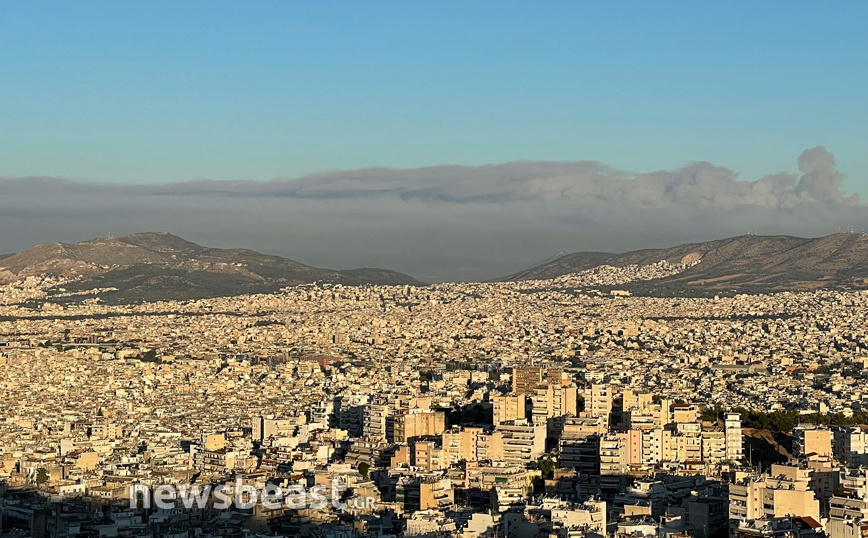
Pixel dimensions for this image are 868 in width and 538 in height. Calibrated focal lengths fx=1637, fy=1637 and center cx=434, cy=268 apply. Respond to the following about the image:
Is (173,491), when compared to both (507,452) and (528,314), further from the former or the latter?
(528,314)

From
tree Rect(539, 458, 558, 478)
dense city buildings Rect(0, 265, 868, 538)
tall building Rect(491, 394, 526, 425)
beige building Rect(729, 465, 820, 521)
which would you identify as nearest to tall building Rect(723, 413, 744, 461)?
dense city buildings Rect(0, 265, 868, 538)

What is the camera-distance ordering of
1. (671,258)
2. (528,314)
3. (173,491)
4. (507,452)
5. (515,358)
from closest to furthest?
(173,491) → (507,452) → (515,358) → (528,314) → (671,258)

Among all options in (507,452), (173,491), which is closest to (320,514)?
(173,491)

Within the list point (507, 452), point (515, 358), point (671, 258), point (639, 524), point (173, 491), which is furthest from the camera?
point (671, 258)

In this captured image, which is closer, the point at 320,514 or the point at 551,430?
the point at 320,514

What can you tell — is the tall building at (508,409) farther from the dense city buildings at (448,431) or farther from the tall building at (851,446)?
the tall building at (851,446)

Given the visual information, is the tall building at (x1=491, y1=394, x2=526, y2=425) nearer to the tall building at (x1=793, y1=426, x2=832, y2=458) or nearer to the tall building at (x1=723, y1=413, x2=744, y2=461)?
the tall building at (x1=723, y1=413, x2=744, y2=461)
